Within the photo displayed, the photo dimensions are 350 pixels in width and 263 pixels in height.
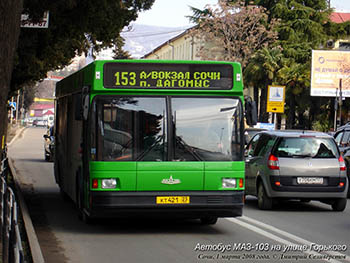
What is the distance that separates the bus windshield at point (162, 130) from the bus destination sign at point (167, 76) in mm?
217

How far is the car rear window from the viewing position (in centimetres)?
1653

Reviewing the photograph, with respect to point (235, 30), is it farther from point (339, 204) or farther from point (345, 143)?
point (339, 204)

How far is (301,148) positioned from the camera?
16.6 meters

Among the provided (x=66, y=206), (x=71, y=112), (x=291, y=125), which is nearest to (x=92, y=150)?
(x=71, y=112)

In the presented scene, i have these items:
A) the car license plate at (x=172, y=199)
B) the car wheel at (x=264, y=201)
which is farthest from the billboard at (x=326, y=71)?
the car license plate at (x=172, y=199)

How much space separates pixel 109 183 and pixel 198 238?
155 centimetres

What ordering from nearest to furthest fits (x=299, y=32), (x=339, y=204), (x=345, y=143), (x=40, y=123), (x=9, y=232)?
(x=9, y=232), (x=339, y=204), (x=345, y=143), (x=299, y=32), (x=40, y=123)

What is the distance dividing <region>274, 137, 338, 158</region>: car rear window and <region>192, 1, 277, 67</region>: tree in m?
47.1

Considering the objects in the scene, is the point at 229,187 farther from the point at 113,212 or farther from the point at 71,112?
the point at 71,112

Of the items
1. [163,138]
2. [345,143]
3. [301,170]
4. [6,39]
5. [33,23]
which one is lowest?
[301,170]

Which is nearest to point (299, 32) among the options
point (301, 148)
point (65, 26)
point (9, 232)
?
point (65, 26)

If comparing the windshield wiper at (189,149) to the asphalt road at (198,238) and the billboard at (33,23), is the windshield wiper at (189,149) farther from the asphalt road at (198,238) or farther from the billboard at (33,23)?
the billboard at (33,23)

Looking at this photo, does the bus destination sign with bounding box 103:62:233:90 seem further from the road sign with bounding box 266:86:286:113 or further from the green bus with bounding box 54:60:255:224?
the road sign with bounding box 266:86:286:113

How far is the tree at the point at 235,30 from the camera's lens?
64562 mm
